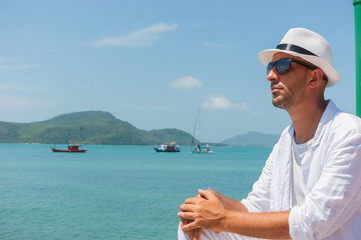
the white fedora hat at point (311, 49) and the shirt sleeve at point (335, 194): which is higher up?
the white fedora hat at point (311, 49)

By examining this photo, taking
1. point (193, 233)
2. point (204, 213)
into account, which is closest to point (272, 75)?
point (204, 213)

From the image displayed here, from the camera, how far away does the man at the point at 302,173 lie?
73.8 inches

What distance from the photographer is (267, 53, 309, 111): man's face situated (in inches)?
89.5

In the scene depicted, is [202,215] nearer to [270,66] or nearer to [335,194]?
[335,194]

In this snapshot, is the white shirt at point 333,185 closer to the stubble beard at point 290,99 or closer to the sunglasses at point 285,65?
the stubble beard at point 290,99

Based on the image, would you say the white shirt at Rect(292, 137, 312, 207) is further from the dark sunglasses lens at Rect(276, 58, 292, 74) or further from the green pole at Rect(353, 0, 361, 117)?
the green pole at Rect(353, 0, 361, 117)

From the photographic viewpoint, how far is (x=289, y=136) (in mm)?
2480

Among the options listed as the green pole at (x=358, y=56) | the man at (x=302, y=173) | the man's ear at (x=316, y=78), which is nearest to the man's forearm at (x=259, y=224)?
the man at (x=302, y=173)

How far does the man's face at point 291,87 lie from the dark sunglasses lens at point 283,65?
0.02 metres

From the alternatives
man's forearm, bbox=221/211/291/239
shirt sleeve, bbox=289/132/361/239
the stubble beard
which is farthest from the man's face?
man's forearm, bbox=221/211/291/239

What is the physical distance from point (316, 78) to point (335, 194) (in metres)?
0.72

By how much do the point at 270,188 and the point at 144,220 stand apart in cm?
1892

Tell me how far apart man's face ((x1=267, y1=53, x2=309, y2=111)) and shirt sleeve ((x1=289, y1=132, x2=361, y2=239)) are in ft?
1.38

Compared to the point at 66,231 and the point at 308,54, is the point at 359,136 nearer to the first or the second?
the point at 308,54
